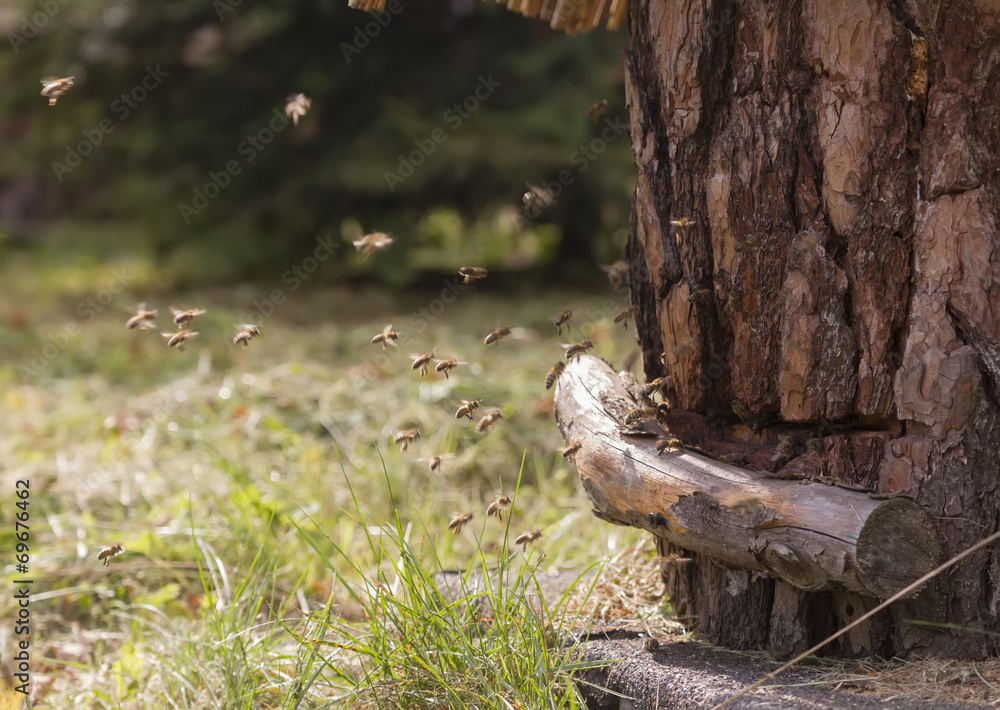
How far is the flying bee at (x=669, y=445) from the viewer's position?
1.96 m

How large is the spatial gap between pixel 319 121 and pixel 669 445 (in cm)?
606

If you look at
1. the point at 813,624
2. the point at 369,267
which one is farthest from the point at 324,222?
the point at 813,624

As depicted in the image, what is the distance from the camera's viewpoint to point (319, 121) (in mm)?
7285

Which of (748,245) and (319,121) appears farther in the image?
(319,121)

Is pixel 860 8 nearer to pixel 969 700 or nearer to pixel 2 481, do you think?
pixel 969 700

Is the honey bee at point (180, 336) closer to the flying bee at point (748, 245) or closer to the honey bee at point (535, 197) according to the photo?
the honey bee at point (535, 197)

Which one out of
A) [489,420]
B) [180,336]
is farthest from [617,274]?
[180,336]

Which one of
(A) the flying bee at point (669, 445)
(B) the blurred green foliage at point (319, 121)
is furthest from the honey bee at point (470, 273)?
(B) the blurred green foliage at point (319, 121)

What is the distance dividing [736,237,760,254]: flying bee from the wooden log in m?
0.47

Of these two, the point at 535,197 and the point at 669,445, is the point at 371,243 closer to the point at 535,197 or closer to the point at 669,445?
the point at 535,197

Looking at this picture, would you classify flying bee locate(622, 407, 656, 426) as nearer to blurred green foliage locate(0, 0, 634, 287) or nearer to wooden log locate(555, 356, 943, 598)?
wooden log locate(555, 356, 943, 598)

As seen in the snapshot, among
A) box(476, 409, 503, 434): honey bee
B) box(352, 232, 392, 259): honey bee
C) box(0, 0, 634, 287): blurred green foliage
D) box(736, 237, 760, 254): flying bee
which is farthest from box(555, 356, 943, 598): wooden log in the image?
box(0, 0, 634, 287): blurred green foliage

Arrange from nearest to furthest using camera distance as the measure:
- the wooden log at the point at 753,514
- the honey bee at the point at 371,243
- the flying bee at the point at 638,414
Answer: the wooden log at the point at 753,514
the flying bee at the point at 638,414
the honey bee at the point at 371,243

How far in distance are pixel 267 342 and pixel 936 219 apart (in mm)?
4660
